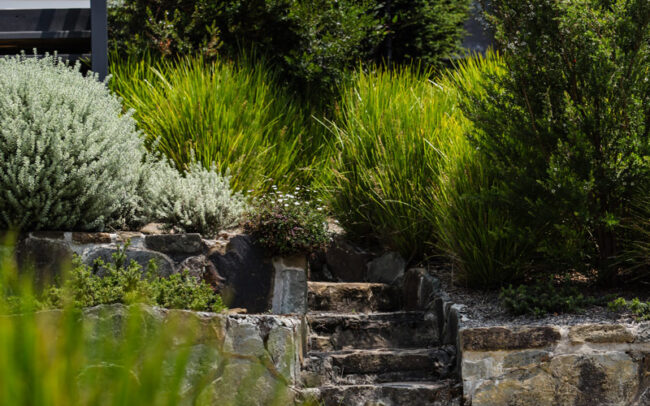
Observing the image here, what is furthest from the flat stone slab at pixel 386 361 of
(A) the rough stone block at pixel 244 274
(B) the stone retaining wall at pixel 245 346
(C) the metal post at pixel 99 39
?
(C) the metal post at pixel 99 39

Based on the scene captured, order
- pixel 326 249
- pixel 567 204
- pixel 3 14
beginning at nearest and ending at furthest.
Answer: pixel 567 204, pixel 326 249, pixel 3 14

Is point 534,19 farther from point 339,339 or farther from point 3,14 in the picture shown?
point 3,14

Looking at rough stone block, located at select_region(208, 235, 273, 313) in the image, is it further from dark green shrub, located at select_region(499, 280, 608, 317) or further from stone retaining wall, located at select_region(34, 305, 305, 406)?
dark green shrub, located at select_region(499, 280, 608, 317)

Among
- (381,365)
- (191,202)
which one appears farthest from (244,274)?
(381,365)

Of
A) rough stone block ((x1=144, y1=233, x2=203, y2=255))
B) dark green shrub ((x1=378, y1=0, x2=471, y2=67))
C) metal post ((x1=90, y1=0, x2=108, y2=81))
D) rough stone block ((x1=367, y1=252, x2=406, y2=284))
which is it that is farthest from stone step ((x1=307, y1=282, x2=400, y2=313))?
dark green shrub ((x1=378, y1=0, x2=471, y2=67))

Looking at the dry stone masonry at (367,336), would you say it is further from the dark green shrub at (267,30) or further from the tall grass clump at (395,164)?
the dark green shrub at (267,30)

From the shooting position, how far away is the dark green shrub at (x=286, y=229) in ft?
17.3

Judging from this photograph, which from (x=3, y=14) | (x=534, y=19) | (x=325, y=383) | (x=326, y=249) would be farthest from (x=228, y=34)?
(x=325, y=383)

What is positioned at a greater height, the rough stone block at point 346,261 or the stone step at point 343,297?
the rough stone block at point 346,261

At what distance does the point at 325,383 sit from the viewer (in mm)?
4387

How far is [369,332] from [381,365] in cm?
46

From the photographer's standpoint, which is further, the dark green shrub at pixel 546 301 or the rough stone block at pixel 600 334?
the dark green shrub at pixel 546 301

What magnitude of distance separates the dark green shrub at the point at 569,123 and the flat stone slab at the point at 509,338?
68 cm

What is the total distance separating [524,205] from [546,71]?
89cm
